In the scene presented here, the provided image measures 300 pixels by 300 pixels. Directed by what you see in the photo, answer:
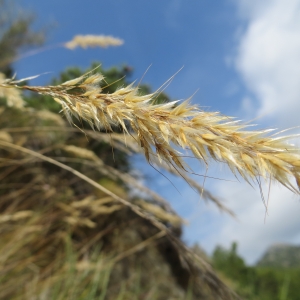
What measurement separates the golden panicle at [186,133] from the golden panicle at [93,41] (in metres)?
1.68

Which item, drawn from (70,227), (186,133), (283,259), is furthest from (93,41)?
(283,259)

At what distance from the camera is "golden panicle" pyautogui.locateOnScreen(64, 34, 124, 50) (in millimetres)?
2119

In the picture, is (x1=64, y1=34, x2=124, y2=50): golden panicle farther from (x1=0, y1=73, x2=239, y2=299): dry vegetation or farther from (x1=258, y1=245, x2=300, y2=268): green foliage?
(x1=258, y1=245, x2=300, y2=268): green foliage

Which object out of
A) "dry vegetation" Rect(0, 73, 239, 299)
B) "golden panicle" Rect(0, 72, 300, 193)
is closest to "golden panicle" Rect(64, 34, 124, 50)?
"dry vegetation" Rect(0, 73, 239, 299)

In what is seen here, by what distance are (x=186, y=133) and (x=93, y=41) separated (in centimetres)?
184

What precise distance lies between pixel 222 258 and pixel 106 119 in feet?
36.2

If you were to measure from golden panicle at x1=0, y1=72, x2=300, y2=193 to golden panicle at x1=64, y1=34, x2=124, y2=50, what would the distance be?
168 cm

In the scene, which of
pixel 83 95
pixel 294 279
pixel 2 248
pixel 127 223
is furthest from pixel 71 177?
pixel 294 279

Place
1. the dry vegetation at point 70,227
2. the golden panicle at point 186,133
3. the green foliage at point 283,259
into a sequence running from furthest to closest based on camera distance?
the green foliage at point 283,259, the dry vegetation at point 70,227, the golden panicle at point 186,133

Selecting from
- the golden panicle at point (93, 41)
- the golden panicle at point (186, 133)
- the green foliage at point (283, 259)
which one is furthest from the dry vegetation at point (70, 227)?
the green foliage at point (283, 259)

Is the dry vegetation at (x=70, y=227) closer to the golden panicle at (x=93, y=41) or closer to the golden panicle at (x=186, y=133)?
the golden panicle at (x=93, y=41)

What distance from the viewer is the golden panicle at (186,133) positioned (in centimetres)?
40

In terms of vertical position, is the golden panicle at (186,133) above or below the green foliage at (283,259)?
below

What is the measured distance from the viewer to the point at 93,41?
2.14 m
